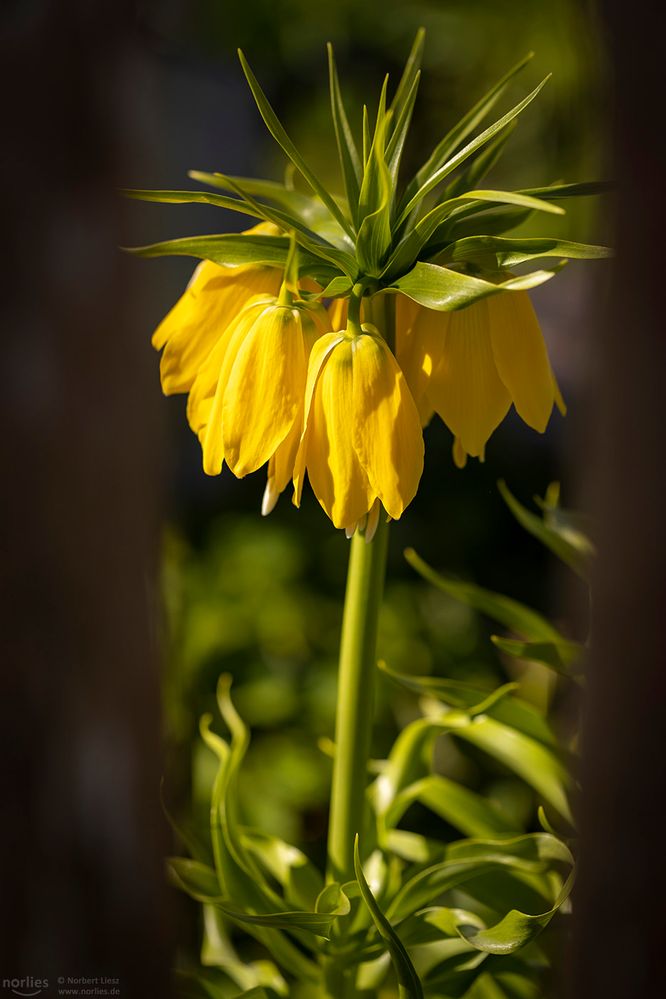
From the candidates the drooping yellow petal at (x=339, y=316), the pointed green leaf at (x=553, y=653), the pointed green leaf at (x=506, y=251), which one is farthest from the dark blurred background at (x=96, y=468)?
the pointed green leaf at (x=553, y=653)

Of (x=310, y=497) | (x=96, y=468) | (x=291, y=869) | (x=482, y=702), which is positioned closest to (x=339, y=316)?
(x=96, y=468)

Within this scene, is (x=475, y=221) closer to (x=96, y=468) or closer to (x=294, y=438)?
(x=294, y=438)

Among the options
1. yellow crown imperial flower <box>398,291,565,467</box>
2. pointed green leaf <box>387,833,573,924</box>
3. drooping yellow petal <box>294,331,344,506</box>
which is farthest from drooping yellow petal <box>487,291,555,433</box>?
pointed green leaf <box>387,833,573,924</box>

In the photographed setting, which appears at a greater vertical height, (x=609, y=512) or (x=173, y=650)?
(x=609, y=512)

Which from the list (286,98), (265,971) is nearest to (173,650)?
Result: (265,971)

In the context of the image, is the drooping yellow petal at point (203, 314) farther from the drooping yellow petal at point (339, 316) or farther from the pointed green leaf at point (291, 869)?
the pointed green leaf at point (291, 869)

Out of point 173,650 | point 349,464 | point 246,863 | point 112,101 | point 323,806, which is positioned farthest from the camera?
point 323,806

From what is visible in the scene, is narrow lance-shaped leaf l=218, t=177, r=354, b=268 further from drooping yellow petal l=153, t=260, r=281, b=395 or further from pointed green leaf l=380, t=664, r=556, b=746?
pointed green leaf l=380, t=664, r=556, b=746

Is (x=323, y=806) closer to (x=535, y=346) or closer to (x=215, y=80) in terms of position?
(x=535, y=346)
